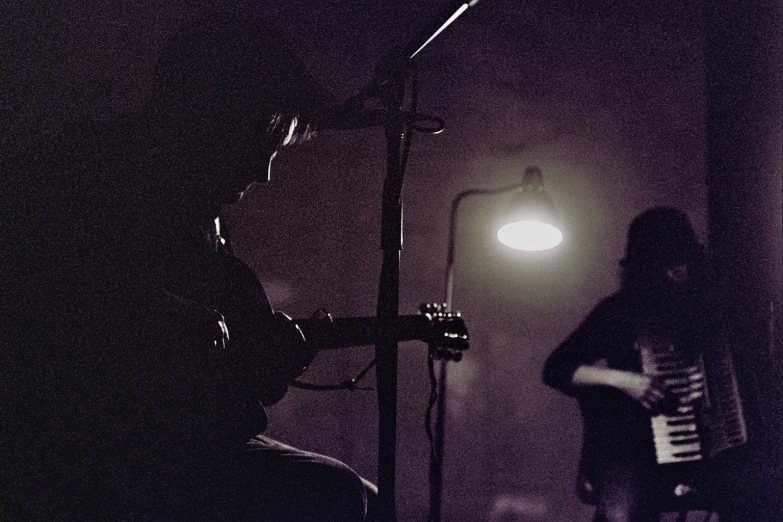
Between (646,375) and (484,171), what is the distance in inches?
44.6

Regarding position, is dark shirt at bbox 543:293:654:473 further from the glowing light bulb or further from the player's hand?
the glowing light bulb

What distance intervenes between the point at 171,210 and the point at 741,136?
2.83 m

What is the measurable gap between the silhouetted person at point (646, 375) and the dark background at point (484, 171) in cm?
24

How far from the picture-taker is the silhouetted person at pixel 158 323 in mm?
1194

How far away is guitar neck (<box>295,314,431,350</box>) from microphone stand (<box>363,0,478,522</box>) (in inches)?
12.7

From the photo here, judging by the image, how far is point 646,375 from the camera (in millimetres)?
2334

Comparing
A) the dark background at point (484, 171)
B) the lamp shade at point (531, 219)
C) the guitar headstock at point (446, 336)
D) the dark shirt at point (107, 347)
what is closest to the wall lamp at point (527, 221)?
the lamp shade at point (531, 219)

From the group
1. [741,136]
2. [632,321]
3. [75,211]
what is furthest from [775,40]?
[75,211]

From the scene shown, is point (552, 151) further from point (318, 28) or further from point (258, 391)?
point (258, 391)

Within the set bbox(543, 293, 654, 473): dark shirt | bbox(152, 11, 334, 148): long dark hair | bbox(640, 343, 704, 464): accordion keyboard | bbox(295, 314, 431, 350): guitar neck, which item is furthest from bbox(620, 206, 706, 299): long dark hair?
bbox(152, 11, 334, 148): long dark hair

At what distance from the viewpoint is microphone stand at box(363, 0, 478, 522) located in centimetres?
120

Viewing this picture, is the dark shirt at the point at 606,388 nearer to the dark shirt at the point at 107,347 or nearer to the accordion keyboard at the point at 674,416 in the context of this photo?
the accordion keyboard at the point at 674,416

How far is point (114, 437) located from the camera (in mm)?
1214

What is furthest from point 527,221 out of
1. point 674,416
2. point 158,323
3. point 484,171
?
point 158,323
